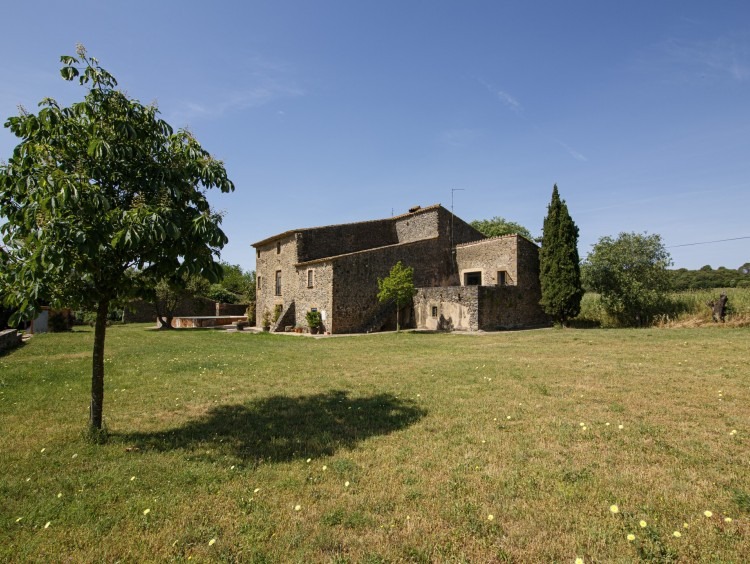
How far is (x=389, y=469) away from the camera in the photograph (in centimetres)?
451

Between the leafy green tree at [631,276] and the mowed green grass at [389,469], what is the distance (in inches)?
567

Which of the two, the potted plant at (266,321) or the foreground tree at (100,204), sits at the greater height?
the foreground tree at (100,204)

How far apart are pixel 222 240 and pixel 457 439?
13.4 ft

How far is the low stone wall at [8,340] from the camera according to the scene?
16.1 m

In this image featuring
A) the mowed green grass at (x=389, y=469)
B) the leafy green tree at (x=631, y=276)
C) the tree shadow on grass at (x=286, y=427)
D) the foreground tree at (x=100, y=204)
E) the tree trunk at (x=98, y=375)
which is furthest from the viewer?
the leafy green tree at (x=631, y=276)

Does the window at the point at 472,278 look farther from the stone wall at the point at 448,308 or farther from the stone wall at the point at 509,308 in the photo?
the stone wall at the point at 448,308

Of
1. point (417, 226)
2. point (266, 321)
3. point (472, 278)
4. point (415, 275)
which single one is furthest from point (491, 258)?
point (266, 321)

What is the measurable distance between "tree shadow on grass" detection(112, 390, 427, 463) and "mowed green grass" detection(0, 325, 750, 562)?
4cm

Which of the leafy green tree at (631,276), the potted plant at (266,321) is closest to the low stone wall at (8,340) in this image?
the potted plant at (266,321)

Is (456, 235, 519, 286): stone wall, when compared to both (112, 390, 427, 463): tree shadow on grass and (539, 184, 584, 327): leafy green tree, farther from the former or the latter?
(112, 390, 427, 463): tree shadow on grass

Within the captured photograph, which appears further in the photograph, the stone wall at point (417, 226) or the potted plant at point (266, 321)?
the potted plant at point (266, 321)

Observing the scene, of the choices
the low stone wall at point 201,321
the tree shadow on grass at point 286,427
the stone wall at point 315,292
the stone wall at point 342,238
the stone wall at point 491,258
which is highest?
the stone wall at point 342,238

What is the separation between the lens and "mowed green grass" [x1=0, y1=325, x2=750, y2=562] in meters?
3.16

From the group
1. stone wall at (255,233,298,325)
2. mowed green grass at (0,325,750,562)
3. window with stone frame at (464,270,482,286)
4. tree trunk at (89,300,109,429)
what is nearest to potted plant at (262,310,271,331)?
stone wall at (255,233,298,325)
